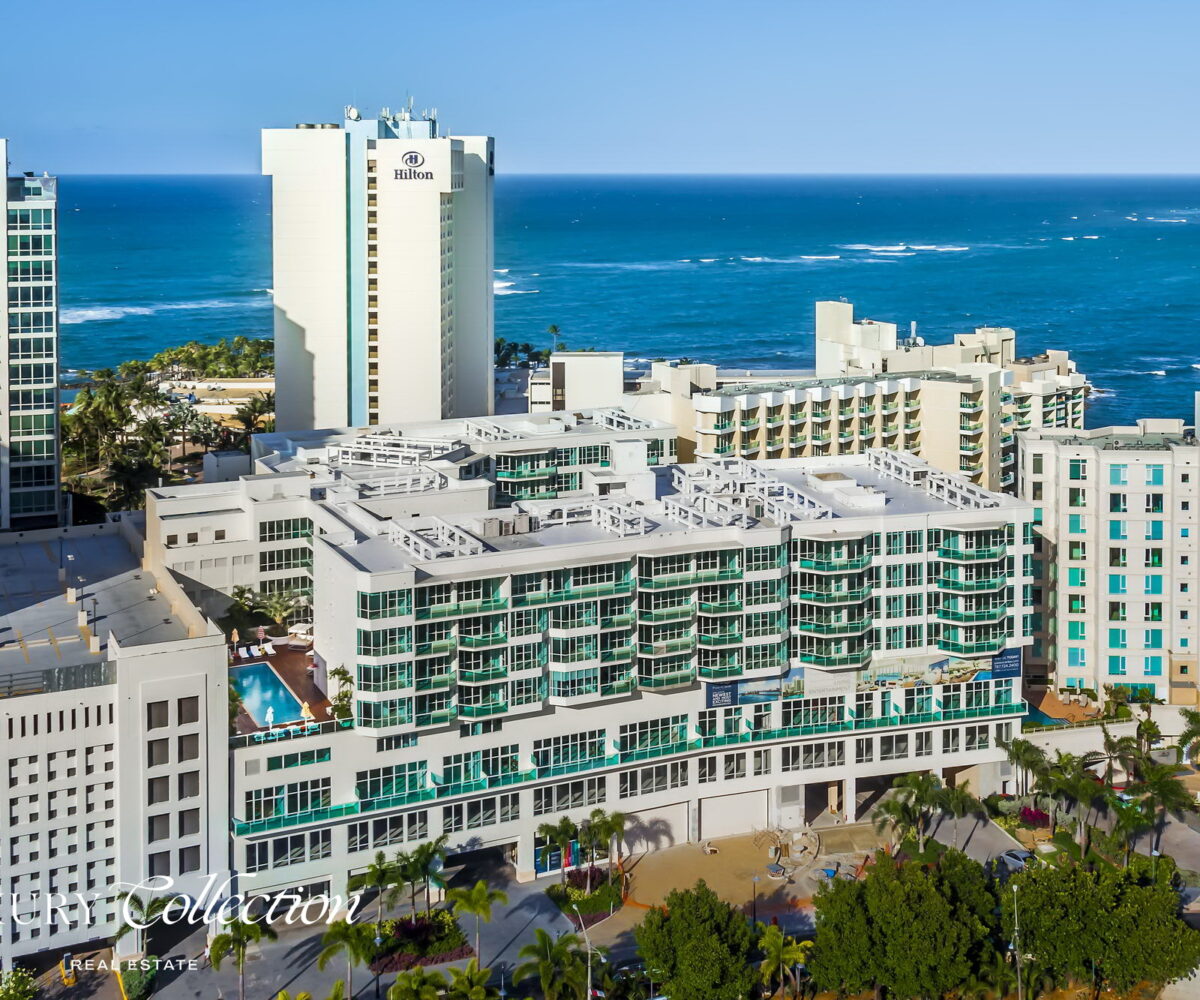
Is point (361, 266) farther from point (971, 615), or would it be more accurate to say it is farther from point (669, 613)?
point (971, 615)

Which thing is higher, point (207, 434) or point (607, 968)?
point (207, 434)

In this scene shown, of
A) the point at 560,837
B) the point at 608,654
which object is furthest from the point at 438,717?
the point at 608,654

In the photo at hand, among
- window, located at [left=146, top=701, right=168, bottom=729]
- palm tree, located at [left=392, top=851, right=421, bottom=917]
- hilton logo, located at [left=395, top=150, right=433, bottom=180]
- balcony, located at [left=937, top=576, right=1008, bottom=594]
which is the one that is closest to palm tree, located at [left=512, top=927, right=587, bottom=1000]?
palm tree, located at [left=392, top=851, right=421, bottom=917]

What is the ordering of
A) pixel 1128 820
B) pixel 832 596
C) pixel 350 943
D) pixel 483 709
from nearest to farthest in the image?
pixel 350 943
pixel 483 709
pixel 1128 820
pixel 832 596

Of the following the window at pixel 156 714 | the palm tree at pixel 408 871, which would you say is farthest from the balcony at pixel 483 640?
the window at pixel 156 714

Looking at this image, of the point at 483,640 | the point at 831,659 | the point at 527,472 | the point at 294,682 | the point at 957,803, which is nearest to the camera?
the point at 483,640

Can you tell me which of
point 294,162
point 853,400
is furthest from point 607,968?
point 294,162

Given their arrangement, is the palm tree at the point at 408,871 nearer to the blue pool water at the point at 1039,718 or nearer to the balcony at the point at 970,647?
the balcony at the point at 970,647

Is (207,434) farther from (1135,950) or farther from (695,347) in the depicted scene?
(695,347)

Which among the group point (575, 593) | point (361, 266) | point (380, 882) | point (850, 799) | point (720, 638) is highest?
point (361, 266)
